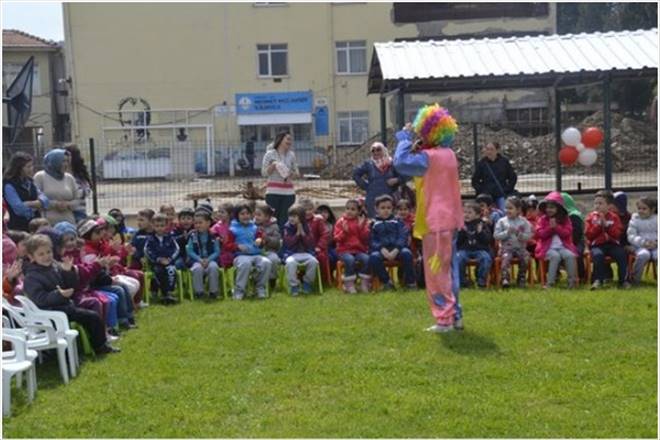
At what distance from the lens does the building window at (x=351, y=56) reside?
38.9m

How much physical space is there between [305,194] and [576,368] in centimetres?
1614

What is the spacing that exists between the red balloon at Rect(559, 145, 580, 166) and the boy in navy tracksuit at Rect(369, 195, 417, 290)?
7.17 metres

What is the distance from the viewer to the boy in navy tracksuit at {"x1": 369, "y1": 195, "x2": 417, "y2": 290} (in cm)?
1052

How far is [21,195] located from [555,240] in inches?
237

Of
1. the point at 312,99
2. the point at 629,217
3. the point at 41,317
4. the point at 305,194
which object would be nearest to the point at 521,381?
the point at 41,317

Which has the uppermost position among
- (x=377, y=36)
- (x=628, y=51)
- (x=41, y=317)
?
(x=377, y=36)

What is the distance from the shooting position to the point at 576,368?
6.83 meters

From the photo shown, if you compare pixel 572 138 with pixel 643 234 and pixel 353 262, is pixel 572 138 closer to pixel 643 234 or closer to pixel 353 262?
pixel 643 234

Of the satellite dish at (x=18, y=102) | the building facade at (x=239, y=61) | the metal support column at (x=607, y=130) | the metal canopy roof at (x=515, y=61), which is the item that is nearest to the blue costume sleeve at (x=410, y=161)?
the metal canopy roof at (x=515, y=61)

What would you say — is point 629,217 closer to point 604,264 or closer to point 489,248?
point 604,264

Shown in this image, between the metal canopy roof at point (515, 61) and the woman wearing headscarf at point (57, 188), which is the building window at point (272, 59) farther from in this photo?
the woman wearing headscarf at point (57, 188)

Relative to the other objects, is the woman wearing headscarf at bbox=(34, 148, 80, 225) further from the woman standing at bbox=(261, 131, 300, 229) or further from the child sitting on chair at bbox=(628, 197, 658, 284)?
the child sitting on chair at bbox=(628, 197, 658, 284)

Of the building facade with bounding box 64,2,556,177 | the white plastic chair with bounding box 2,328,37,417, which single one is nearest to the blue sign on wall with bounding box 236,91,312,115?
the building facade with bounding box 64,2,556,177

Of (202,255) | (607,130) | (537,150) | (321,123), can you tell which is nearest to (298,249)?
(202,255)
